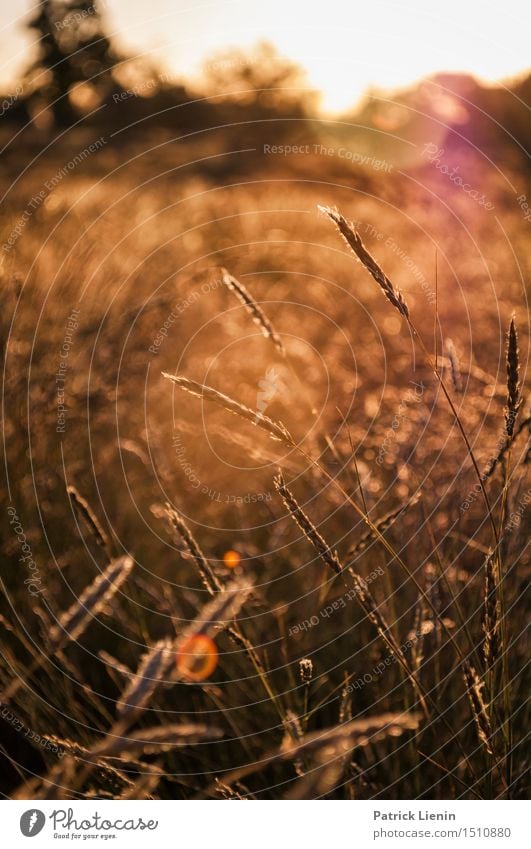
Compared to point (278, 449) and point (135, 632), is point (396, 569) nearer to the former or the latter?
point (135, 632)

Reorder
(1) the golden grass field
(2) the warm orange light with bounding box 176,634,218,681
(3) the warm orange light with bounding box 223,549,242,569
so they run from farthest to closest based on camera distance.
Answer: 1. (3) the warm orange light with bounding box 223,549,242,569
2. (2) the warm orange light with bounding box 176,634,218,681
3. (1) the golden grass field

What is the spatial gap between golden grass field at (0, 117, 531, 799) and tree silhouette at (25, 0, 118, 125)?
1.36 ft

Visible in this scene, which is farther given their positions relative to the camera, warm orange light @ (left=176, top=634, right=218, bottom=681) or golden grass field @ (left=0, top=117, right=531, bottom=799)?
warm orange light @ (left=176, top=634, right=218, bottom=681)

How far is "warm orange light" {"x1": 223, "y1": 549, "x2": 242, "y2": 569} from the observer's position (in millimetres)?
2046

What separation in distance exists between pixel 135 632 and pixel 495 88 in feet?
6.37

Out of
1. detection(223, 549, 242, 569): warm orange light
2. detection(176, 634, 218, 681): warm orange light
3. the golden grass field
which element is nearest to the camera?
the golden grass field

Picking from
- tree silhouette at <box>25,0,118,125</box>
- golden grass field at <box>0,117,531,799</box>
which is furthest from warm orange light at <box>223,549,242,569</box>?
tree silhouette at <box>25,0,118,125</box>

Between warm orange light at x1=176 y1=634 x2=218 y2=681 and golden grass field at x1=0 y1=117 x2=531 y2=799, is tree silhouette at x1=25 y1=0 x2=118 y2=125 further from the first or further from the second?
warm orange light at x1=176 y1=634 x2=218 y2=681

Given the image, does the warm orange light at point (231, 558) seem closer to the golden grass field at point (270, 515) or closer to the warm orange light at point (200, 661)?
the golden grass field at point (270, 515)

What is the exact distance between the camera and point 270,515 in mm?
2371

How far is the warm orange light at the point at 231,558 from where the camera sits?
2.05 meters

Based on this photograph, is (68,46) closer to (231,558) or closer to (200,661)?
(231,558)

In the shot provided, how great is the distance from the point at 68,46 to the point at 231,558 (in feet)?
7.25
